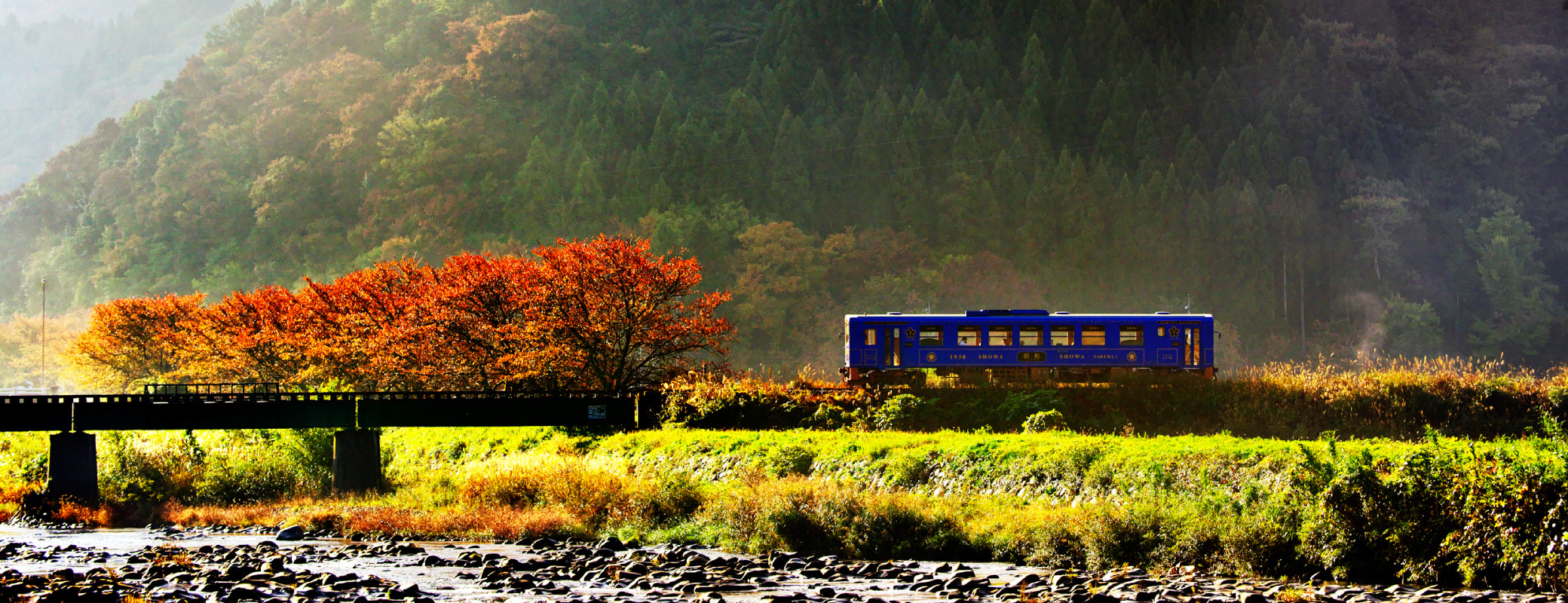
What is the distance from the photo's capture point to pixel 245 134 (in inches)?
4508

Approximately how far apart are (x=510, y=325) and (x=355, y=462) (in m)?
7.38

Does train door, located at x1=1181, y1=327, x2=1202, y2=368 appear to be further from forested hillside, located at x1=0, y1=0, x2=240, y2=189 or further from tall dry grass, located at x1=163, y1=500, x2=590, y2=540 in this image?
forested hillside, located at x1=0, y1=0, x2=240, y2=189

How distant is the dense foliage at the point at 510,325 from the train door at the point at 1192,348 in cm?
1410

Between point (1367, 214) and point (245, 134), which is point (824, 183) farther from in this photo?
point (245, 134)

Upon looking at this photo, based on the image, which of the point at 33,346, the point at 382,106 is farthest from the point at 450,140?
the point at 33,346

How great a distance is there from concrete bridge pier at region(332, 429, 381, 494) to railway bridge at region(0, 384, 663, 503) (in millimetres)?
20

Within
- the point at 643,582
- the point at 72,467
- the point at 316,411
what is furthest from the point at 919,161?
the point at 643,582

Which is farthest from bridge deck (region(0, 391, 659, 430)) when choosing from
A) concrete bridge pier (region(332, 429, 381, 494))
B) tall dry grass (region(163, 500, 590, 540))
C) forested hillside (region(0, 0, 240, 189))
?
forested hillside (region(0, 0, 240, 189))

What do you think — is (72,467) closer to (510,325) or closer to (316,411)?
(316,411)

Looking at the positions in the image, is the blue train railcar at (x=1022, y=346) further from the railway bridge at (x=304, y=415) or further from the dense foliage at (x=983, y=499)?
the dense foliage at (x=983, y=499)

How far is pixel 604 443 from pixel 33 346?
9549 centimetres

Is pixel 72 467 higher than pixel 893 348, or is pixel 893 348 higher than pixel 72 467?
pixel 893 348

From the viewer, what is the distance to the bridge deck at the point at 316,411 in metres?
33.3

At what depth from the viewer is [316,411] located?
34125 mm
